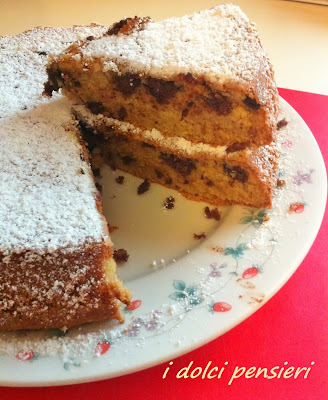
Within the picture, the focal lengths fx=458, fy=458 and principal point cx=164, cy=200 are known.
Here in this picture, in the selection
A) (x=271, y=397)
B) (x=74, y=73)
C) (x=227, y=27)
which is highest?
(x=227, y=27)

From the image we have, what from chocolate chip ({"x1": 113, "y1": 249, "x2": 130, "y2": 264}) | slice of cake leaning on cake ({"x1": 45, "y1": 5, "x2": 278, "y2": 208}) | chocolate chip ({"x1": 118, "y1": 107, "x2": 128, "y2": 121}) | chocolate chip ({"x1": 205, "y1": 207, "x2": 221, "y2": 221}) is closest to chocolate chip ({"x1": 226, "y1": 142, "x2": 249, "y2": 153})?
slice of cake leaning on cake ({"x1": 45, "y1": 5, "x2": 278, "y2": 208})

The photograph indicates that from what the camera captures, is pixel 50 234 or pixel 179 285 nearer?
pixel 50 234

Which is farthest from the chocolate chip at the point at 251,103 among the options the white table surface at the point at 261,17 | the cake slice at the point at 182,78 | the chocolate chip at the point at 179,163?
the white table surface at the point at 261,17

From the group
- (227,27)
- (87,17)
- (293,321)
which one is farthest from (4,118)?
(87,17)

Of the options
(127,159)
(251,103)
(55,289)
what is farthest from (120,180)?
(55,289)

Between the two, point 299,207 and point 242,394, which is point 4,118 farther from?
point 242,394

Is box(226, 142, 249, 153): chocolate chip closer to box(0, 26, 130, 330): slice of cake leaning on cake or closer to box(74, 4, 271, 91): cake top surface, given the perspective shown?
box(74, 4, 271, 91): cake top surface

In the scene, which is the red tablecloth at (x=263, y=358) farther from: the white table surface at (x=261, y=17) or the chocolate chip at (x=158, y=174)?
the white table surface at (x=261, y=17)

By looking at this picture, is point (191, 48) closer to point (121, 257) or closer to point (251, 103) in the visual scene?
point (251, 103)
